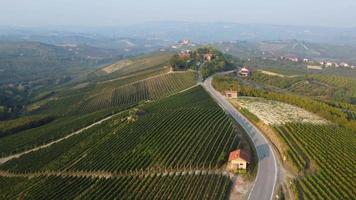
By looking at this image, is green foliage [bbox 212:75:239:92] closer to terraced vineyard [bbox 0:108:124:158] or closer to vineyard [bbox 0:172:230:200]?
terraced vineyard [bbox 0:108:124:158]

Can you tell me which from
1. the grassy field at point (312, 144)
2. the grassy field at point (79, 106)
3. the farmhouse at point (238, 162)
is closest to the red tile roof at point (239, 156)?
the farmhouse at point (238, 162)

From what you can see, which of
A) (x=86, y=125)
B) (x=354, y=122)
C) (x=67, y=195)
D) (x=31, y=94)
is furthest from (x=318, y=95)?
(x=31, y=94)

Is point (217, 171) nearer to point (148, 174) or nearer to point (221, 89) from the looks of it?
point (148, 174)

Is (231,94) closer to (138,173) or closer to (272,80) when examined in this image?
(138,173)

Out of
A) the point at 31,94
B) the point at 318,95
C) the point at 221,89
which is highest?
the point at 221,89

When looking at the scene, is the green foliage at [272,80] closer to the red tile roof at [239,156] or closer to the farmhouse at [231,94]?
the farmhouse at [231,94]

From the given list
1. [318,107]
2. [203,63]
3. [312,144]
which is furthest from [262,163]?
[203,63]

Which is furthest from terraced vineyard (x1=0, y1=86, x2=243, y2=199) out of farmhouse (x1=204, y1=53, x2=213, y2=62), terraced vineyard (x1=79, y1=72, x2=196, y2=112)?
farmhouse (x1=204, y1=53, x2=213, y2=62)
